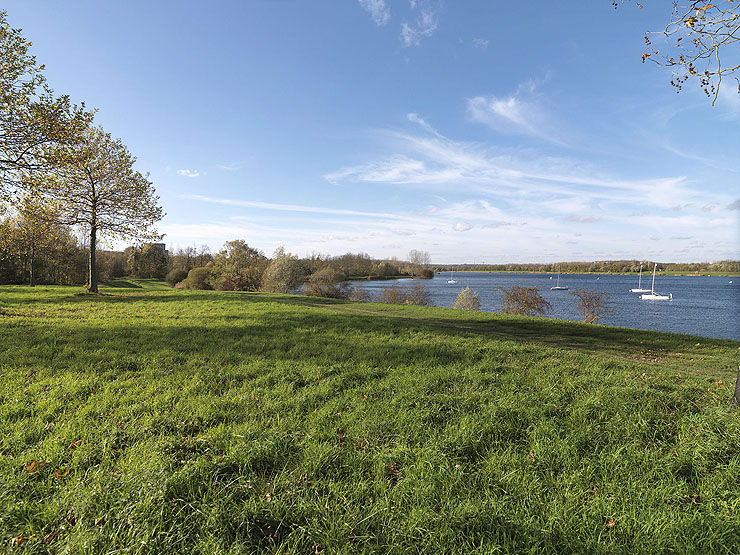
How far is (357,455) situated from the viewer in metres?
3.37

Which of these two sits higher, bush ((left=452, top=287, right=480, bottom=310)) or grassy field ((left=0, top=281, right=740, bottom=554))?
grassy field ((left=0, top=281, right=740, bottom=554))

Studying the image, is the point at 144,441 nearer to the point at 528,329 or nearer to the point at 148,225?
the point at 528,329

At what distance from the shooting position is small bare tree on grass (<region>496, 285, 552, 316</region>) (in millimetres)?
31641

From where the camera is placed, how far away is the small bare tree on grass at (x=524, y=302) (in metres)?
31.6

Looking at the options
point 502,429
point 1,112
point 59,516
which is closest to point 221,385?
point 59,516

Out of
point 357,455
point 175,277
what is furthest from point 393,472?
point 175,277

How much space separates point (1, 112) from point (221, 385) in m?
13.4

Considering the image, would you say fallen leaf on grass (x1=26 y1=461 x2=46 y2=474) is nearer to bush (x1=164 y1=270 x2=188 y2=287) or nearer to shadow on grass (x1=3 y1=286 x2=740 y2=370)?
shadow on grass (x1=3 y1=286 x2=740 y2=370)

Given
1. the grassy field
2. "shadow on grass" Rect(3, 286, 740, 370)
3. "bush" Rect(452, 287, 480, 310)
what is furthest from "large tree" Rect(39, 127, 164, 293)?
"bush" Rect(452, 287, 480, 310)

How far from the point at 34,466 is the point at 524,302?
33.8 meters

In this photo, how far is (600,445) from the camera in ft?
12.0

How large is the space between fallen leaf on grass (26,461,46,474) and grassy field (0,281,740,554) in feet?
0.04

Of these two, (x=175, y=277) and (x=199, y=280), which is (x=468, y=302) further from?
(x=175, y=277)

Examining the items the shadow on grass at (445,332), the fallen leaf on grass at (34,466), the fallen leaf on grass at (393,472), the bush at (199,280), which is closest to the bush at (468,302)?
the shadow on grass at (445,332)
